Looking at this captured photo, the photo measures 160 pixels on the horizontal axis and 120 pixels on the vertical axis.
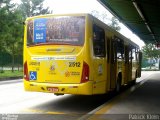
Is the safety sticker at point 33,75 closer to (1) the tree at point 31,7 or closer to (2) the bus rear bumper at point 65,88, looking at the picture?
(2) the bus rear bumper at point 65,88

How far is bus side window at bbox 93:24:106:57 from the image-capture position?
13.8 meters

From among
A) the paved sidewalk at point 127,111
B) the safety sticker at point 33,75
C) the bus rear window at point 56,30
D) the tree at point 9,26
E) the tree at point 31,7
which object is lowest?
the paved sidewalk at point 127,111

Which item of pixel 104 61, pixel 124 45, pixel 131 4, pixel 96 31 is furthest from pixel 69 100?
pixel 131 4

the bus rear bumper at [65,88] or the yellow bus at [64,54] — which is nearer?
the bus rear bumper at [65,88]

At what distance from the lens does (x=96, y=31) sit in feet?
45.9

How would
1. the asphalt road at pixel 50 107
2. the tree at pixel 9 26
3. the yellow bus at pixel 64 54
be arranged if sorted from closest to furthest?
the asphalt road at pixel 50 107 < the yellow bus at pixel 64 54 < the tree at pixel 9 26

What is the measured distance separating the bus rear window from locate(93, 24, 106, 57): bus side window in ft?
2.32

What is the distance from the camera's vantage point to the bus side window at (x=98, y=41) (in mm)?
13764

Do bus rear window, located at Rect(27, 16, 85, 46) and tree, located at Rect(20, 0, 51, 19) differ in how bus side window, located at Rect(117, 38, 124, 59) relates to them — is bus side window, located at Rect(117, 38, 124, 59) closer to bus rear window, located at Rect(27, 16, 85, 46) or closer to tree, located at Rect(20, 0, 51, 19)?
bus rear window, located at Rect(27, 16, 85, 46)

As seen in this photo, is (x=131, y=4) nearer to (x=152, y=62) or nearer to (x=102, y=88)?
(x=102, y=88)

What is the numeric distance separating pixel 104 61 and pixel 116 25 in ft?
192

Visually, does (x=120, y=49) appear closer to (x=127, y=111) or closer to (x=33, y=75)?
(x=33, y=75)

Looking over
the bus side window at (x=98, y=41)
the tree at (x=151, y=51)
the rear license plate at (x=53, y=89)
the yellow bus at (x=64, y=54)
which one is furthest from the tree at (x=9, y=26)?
the tree at (x=151, y=51)

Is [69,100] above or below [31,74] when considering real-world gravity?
below
